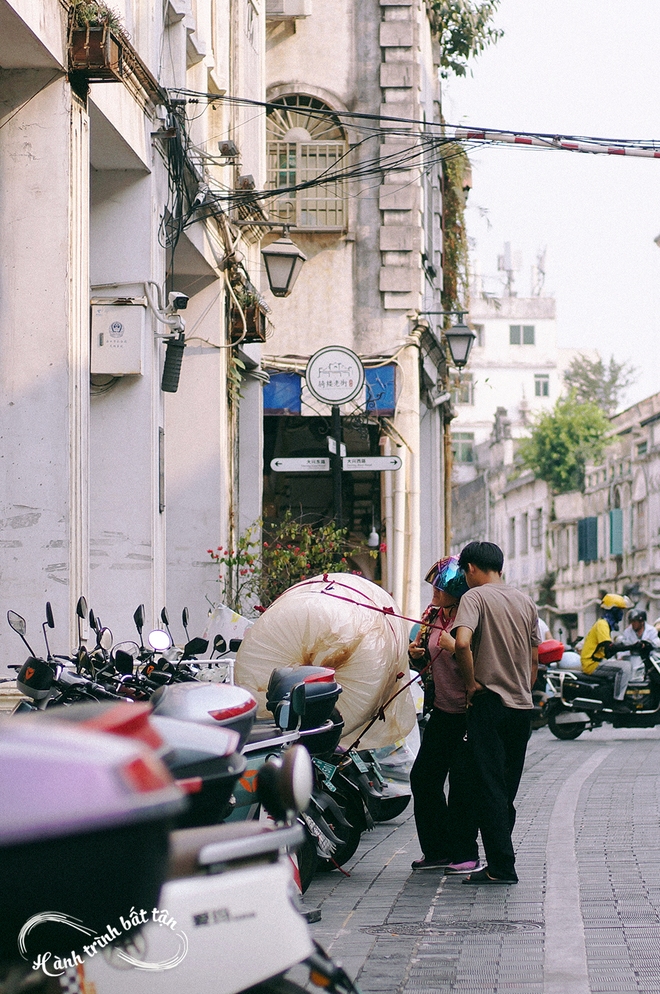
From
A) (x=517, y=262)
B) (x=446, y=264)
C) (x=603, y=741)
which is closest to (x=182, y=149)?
(x=603, y=741)

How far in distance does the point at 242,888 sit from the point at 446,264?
27.1 m

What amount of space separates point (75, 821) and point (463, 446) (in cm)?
8604

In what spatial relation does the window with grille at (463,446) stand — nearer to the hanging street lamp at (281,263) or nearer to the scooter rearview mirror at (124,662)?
the hanging street lamp at (281,263)

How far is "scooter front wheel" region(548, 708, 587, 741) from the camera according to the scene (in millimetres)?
19453

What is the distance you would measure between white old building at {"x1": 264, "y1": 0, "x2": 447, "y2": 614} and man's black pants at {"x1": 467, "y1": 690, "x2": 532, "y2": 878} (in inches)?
625

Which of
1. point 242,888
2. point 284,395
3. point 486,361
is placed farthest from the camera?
point 486,361

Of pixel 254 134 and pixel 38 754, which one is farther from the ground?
pixel 254 134

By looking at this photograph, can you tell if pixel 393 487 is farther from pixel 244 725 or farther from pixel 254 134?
pixel 244 725

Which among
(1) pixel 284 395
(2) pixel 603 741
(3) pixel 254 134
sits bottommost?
(2) pixel 603 741

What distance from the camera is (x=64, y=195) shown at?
9.88 metres

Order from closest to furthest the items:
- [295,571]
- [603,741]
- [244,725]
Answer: [244,725] < [295,571] < [603,741]

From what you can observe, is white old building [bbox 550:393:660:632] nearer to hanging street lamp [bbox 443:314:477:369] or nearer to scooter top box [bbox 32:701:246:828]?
hanging street lamp [bbox 443:314:477:369]

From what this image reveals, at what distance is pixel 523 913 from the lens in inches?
274

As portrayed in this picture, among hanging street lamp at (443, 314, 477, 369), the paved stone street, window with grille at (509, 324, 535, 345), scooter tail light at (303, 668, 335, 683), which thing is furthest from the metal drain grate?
window with grille at (509, 324, 535, 345)
